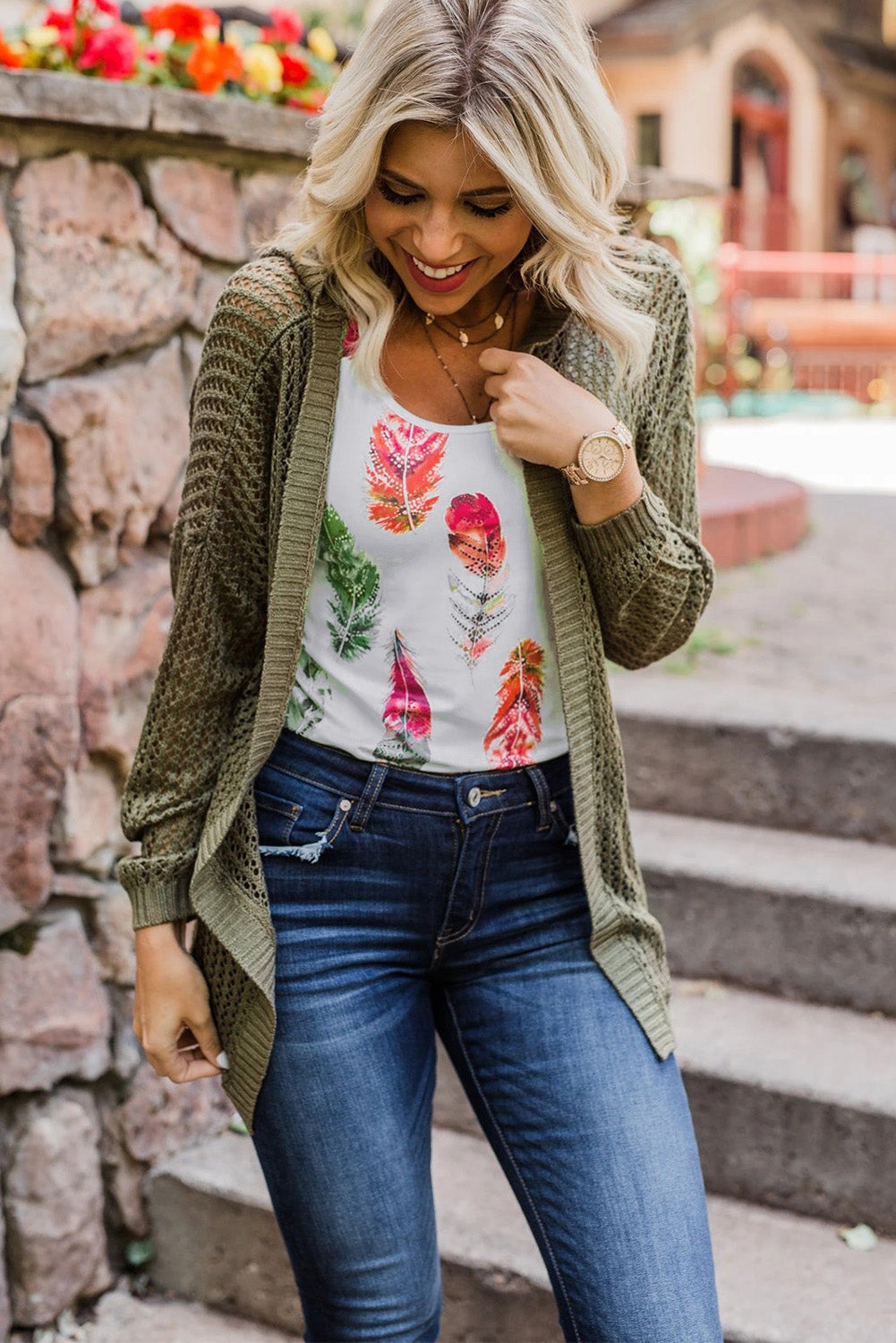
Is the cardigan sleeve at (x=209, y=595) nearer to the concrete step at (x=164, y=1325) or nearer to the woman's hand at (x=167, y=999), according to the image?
the woman's hand at (x=167, y=999)

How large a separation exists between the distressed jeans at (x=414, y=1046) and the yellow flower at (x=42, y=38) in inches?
63.9

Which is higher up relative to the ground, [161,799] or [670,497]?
[670,497]

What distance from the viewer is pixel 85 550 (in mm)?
2771

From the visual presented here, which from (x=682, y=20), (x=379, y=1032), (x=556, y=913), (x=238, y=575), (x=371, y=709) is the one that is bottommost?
(x=379, y=1032)

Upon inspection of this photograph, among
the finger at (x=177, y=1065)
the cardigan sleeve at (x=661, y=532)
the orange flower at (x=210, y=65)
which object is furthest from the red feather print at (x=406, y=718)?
the orange flower at (x=210, y=65)

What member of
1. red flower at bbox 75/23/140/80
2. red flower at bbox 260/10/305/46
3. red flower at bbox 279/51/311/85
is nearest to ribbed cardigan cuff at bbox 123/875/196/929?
red flower at bbox 75/23/140/80

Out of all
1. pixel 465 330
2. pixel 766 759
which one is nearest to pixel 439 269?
pixel 465 330

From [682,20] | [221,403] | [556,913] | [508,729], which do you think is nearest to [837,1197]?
[556,913]

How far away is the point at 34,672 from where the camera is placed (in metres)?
2.71

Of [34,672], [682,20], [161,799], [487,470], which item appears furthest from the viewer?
[682,20]

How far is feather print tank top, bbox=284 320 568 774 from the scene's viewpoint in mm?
1742

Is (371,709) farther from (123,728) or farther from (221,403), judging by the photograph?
(123,728)

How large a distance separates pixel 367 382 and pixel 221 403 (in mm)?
175

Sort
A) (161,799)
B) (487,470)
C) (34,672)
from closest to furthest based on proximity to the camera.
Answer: (487,470)
(161,799)
(34,672)
